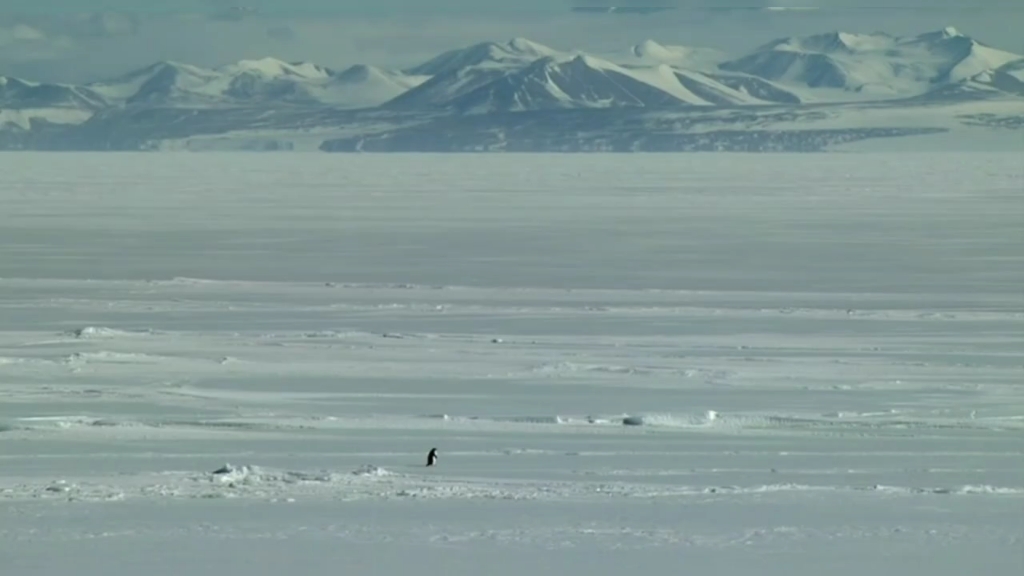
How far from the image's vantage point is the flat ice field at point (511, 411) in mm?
6273

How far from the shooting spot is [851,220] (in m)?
27.8

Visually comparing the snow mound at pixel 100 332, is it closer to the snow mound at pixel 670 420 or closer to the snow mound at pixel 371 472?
the snow mound at pixel 670 420

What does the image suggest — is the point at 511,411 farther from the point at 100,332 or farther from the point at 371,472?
the point at 100,332

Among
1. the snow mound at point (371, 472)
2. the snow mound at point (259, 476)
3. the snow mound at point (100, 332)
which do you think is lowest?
the snow mound at point (100, 332)

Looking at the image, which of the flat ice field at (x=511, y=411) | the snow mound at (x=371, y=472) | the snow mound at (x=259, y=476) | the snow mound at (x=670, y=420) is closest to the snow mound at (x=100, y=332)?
the flat ice field at (x=511, y=411)

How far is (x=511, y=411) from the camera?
9.05m

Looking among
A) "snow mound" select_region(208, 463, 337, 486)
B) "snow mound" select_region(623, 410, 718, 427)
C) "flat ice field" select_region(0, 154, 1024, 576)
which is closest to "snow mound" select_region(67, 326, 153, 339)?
"flat ice field" select_region(0, 154, 1024, 576)

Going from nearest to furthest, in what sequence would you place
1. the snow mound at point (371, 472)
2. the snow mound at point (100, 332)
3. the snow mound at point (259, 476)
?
the snow mound at point (259, 476), the snow mound at point (371, 472), the snow mound at point (100, 332)

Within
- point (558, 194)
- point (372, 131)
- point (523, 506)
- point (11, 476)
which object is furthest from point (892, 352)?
point (372, 131)

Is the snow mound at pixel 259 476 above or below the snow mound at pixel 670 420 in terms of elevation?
above

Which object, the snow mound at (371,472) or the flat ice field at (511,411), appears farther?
the snow mound at (371,472)

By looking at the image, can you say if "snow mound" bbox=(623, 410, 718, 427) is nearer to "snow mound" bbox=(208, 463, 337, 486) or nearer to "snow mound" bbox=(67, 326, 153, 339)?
"snow mound" bbox=(208, 463, 337, 486)

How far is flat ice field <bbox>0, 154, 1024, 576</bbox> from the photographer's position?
6273mm

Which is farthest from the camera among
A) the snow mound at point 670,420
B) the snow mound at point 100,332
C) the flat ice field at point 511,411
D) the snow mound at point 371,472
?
the snow mound at point 100,332
